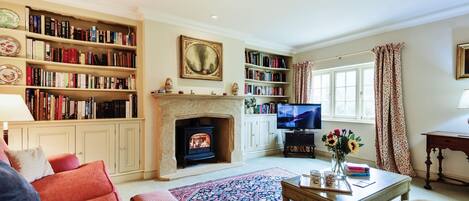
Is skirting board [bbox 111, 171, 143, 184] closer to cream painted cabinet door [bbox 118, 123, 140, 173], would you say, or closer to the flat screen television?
cream painted cabinet door [bbox 118, 123, 140, 173]

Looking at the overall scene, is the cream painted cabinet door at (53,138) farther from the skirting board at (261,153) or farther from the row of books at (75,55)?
the skirting board at (261,153)

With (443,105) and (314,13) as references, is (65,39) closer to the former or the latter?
(314,13)

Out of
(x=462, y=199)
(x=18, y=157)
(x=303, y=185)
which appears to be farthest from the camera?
(x=462, y=199)

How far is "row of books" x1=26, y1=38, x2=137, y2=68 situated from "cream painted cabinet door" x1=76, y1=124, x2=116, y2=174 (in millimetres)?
899

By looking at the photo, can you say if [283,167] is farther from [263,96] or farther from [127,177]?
[127,177]

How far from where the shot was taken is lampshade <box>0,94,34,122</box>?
2.18 metres

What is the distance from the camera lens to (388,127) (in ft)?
12.8

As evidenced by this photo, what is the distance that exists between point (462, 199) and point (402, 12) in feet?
8.14

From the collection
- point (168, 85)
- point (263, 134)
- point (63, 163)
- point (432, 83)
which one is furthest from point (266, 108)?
point (63, 163)

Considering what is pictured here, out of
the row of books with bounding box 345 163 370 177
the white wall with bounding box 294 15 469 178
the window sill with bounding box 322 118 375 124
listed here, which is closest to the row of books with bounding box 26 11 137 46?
the row of books with bounding box 345 163 370 177

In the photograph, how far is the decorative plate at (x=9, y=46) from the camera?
270cm

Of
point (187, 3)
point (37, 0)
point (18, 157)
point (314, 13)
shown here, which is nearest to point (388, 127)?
point (314, 13)

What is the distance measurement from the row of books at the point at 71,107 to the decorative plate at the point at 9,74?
189 millimetres

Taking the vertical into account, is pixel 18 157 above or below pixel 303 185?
above
